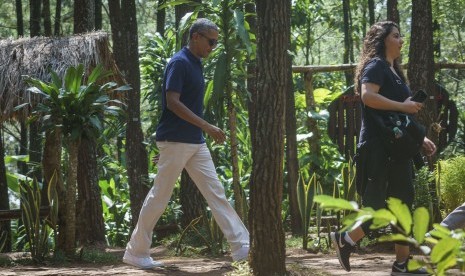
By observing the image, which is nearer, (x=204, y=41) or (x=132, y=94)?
(x=204, y=41)

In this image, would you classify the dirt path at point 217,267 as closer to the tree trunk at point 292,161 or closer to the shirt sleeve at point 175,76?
the shirt sleeve at point 175,76

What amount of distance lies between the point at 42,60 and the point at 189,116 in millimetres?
4003

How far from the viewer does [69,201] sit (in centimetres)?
876

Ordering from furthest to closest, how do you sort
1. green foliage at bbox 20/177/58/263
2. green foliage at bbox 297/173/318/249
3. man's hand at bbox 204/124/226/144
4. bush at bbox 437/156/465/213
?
bush at bbox 437/156/465/213 < green foliage at bbox 297/173/318/249 < green foliage at bbox 20/177/58/263 < man's hand at bbox 204/124/226/144

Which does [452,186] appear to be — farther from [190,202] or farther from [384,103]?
[384,103]

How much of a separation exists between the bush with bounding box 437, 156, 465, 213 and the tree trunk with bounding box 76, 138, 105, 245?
4133 millimetres

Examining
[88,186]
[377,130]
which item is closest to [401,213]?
[377,130]

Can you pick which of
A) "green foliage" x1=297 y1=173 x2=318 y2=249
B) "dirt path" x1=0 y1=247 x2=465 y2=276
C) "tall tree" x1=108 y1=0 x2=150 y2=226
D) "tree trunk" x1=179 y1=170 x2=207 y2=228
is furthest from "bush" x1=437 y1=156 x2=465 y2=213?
"tall tree" x1=108 y1=0 x2=150 y2=226

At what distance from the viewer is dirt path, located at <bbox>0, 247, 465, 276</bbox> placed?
7398 mm

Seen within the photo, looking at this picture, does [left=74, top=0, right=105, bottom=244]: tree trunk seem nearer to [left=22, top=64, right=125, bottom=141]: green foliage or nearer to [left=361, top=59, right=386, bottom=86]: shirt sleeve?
[left=22, top=64, right=125, bottom=141]: green foliage

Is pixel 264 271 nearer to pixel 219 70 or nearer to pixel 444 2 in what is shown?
pixel 219 70

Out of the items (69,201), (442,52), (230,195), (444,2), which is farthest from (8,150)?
(69,201)

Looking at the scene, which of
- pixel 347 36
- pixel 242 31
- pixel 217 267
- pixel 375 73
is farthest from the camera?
pixel 347 36

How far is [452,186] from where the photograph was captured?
395 inches
